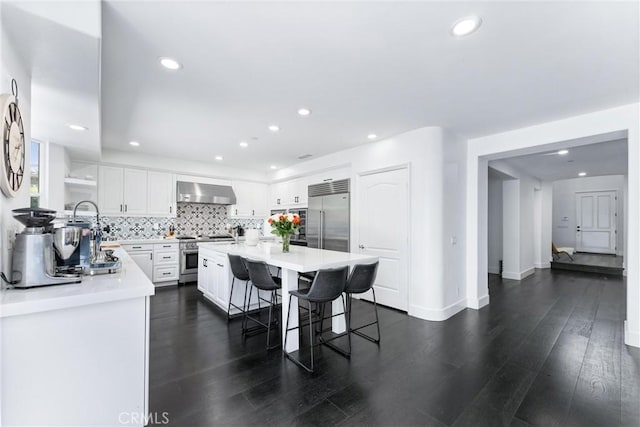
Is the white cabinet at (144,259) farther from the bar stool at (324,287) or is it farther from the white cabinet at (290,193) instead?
the bar stool at (324,287)

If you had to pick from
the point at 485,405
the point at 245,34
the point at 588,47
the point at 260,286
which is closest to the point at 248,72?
the point at 245,34

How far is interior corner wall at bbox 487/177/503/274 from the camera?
6.52 metres

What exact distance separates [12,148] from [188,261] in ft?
13.4

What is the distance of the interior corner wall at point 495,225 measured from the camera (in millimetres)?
6520

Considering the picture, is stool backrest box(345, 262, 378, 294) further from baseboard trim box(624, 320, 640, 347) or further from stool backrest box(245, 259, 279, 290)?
baseboard trim box(624, 320, 640, 347)

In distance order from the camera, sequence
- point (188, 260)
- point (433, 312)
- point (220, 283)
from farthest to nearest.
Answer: point (188, 260) < point (220, 283) < point (433, 312)

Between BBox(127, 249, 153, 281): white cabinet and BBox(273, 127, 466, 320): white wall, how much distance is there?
4298 millimetres

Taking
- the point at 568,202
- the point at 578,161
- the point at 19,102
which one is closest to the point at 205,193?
the point at 19,102

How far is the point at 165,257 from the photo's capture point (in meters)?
5.04

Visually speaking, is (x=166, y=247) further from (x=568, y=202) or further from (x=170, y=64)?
(x=568, y=202)

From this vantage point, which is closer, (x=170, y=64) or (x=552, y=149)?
(x=170, y=64)

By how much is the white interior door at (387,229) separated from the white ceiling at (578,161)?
7.87 feet

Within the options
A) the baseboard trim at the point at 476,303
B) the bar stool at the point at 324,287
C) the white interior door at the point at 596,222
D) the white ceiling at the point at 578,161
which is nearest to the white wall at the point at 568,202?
the white interior door at the point at 596,222

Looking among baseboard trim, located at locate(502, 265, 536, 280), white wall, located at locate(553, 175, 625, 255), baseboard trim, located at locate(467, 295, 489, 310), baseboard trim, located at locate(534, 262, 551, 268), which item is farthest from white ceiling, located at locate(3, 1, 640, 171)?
white wall, located at locate(553, 175, 625, 255)
